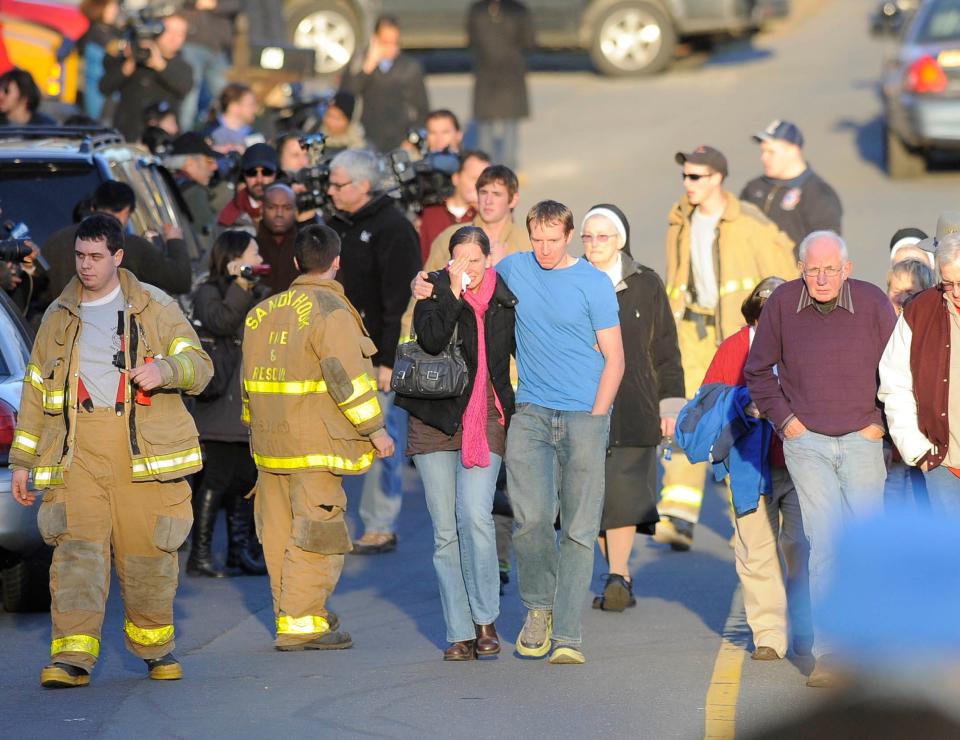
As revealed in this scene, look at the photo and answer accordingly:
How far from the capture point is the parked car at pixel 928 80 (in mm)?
19438

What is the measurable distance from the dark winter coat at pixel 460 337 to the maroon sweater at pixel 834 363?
1192 millimetres

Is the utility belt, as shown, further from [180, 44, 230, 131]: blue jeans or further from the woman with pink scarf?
[180, 44, 230, 131]: blue jeans

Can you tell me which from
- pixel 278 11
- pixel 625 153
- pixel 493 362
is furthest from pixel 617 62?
pixel 493 362

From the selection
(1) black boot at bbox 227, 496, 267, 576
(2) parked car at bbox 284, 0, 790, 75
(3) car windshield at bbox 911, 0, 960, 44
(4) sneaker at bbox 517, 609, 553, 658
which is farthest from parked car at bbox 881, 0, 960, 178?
(4) sneaker at bbox 517, 609, 553, 658

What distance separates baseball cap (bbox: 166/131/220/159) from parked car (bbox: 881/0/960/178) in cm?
805

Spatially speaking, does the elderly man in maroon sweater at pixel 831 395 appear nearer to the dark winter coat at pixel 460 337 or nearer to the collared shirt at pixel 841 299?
the collared shirt at pixel 841 299

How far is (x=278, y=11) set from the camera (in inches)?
929

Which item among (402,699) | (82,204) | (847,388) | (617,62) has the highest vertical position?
(617,62)

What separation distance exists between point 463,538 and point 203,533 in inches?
103

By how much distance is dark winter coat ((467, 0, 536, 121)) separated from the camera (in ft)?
67.1

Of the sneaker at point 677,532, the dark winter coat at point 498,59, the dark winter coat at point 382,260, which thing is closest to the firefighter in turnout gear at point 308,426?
the dark winter coat at point 382,260

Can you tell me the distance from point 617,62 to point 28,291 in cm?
1561

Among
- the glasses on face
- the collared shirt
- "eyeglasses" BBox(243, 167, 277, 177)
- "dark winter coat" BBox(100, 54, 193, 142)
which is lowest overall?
the collared shirt

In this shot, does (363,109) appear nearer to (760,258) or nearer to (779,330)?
(760,258)
